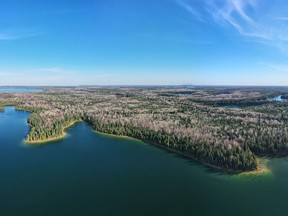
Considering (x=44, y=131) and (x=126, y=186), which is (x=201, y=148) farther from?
(x=44, y=131)

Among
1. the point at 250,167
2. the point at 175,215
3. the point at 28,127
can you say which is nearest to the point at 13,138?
the point at 28,127

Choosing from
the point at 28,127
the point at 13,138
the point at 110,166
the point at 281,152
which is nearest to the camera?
the point at 110,166

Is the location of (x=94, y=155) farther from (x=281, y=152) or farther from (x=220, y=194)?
(x=281, y=152)

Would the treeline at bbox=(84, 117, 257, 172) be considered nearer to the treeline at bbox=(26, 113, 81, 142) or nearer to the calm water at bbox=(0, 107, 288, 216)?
the calm water at bbox=(0, 107, 288, 216)

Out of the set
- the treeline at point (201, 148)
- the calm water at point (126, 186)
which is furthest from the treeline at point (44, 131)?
the treeline at point (201, 148)

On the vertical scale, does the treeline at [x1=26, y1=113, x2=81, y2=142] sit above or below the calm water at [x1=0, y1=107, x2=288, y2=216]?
above

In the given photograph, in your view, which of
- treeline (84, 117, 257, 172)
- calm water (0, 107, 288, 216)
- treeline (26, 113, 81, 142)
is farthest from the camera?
treeline (26, 113, 81, 142)

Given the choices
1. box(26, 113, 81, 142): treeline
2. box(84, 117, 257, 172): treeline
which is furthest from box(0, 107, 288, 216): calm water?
box(26, 113, 81, 142): treeline
